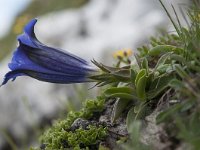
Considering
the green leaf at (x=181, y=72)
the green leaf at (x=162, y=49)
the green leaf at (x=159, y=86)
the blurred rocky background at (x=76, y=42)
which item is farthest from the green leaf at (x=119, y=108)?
the blurred rocky background at (x=76, y=42)

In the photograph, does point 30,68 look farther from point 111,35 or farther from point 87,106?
point 111,35

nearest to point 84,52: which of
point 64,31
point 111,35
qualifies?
point 111,35

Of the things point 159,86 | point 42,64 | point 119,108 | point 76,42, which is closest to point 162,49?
point 159,86

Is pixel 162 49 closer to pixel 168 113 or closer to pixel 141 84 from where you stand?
pixel 141 84

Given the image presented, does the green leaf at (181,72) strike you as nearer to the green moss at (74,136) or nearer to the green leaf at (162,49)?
the green leaf at (162,49)

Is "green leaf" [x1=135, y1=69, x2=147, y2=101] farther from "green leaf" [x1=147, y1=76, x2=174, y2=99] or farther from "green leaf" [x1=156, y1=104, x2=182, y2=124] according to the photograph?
"green leaf" [x1=156, y1=104, x2=182, y2=124]

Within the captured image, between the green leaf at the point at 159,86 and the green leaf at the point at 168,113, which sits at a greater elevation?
the green leaf at the point at 159,86
